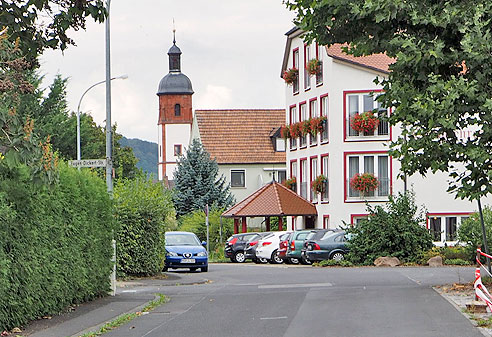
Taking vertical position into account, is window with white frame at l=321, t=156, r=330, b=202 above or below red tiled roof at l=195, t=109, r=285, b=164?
below

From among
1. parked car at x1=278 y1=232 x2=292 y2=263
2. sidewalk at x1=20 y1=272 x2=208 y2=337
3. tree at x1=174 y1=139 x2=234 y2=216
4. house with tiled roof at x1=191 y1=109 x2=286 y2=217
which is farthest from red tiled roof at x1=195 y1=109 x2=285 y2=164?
sidewalk at x1=20 y1=272 x2=208 y2=337

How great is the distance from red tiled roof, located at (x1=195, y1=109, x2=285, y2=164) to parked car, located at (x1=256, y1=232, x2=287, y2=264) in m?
38.1

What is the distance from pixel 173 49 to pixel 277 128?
3906 cm

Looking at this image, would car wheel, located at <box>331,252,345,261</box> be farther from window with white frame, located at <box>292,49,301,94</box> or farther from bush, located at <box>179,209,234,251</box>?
bush, located at <box>179,209,234,251</box>

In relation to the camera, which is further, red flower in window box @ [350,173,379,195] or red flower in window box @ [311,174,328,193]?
red flower in window box @ [311,174,328,193]

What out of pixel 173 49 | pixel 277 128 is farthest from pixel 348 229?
pixel 173 49

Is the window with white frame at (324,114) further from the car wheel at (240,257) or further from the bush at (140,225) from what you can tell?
the bush at (140,225)

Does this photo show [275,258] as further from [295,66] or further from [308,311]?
[308,311]

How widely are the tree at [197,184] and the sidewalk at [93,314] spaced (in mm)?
46249

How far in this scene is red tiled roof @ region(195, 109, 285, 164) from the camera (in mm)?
82938

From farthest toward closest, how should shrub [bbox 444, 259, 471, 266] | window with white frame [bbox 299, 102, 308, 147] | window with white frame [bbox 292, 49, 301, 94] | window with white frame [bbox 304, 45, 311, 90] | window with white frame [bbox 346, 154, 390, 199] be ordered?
window with white frame [bbox 292, 49, 301, 94], window with white frame [bbox 299, 102, 308, 147], window with white frame [bbox 304, 45, 311, 90], window with white frame [bbox 346, 154, 390, 199], shrub [bbox 444, 259, 471, 266]

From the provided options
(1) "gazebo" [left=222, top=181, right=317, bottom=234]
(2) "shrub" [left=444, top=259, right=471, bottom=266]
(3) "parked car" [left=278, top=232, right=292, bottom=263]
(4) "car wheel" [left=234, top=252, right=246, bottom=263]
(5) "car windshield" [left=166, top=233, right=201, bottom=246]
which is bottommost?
(4) "car wheel" [left=234, top=252, right=246, bottom=263]

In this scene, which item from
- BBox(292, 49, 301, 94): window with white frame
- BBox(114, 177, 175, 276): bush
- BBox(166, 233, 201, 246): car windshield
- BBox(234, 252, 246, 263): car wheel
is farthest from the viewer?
BBox(292, 49, 301, 94): window with white frame

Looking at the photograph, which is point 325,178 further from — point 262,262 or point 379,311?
point 379,311
